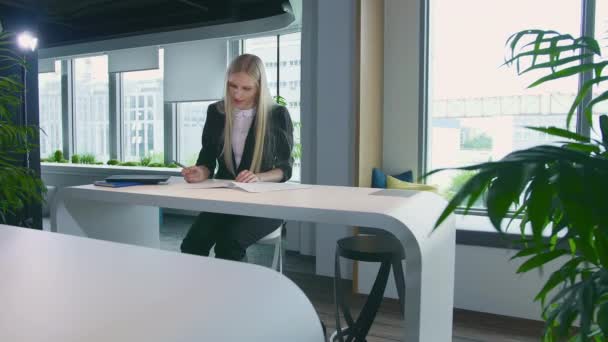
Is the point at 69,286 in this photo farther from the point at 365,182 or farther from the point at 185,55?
the point at 185,55

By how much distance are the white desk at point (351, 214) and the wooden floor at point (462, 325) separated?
2.62 feet

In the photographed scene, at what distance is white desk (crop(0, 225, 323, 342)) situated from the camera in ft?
1.28

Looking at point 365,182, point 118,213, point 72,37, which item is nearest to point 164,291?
point 118,213

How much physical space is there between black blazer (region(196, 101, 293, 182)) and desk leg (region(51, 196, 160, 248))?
Result: 409 mm

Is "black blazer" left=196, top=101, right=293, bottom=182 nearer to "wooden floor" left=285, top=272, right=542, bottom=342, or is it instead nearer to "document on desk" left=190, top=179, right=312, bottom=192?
"document on desk" left=190, top=179, right=312, bottom=192

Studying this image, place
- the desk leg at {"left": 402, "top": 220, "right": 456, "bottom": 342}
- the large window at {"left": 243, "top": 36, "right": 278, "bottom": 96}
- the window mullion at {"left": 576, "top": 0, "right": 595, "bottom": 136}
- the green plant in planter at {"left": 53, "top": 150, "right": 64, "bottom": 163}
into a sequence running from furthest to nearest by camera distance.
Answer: the green plant in planter at {"left": 53, "top": 150, "right": 64, "bottom": 163}
the large window at {"left": 243, "top": 36, "right": 278, "bottom": 96}
the window mullion at {"left": 576, "top": 0, "right": 595, "bottom": 136}
the desk leg at {"left": 402, "top": 220, "right": 456, "bottom": 342}

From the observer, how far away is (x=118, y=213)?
212 centimetres

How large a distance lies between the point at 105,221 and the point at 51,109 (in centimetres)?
676

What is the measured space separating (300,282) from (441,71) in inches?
78.1

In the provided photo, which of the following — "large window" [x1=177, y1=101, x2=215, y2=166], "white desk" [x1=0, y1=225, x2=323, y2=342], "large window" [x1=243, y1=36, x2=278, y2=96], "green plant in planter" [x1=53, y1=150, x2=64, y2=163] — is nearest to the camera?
"white desk" [x1=0, y1=225, x2=323, y2=342]

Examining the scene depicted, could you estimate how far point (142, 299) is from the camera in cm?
45

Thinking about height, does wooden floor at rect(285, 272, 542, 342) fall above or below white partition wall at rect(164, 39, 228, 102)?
below

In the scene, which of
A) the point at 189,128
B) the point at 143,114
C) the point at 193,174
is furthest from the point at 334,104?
the point at 143,114

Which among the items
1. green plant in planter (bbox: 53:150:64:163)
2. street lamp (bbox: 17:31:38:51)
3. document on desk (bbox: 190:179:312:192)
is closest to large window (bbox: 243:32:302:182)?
street lamp (bbox: 17:31:38:51)
